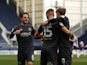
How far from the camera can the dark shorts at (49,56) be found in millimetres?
9734

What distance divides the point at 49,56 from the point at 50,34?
21.2 inches

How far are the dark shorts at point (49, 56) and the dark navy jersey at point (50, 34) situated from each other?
0.13 meters

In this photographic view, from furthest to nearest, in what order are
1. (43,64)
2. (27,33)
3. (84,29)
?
(84,29) < (27,33) < (43,64)

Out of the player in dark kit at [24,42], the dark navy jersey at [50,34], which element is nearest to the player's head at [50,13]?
the dark navy jersey at [50,34]

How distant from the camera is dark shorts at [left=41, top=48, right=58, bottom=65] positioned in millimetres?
9734

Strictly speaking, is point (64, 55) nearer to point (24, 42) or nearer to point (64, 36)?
point (64, 36)

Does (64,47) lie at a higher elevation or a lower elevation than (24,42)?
higher

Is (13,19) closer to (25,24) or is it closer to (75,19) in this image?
(75,19)

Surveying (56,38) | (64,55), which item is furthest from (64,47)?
(56,38)

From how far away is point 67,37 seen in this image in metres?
10.3

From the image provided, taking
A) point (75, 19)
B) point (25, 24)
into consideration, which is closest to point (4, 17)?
point (75, 19)

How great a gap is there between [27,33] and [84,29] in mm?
44391

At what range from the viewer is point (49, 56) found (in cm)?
973

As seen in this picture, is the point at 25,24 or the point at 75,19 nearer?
the point at 25,24
